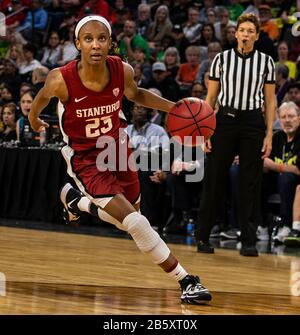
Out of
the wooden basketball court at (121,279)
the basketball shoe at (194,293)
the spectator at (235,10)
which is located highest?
the spectator at (235,10)

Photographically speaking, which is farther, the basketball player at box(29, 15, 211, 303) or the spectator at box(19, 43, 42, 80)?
the spectator at box(19, 43, 42, 80)

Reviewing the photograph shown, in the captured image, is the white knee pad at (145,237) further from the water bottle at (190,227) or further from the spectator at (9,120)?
the spectator at (9,120)

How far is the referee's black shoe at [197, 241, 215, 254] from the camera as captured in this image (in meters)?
8.34

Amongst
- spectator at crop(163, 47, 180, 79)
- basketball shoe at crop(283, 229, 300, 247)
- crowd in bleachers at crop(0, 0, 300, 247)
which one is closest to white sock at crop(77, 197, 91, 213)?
basketball shoe at crop(283, 229, 300, 247)

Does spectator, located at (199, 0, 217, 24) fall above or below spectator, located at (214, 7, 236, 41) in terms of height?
above

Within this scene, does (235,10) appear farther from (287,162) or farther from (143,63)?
(287,162)

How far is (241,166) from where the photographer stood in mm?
8391

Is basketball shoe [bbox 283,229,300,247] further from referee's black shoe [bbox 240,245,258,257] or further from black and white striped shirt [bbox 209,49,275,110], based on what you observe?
black and white striped shirt [bbox 209,49,275,110]

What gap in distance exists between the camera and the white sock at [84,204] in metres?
6.43

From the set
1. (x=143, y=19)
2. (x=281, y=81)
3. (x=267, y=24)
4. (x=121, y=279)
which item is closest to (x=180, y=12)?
(x=143, y=19)

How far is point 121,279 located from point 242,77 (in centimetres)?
279

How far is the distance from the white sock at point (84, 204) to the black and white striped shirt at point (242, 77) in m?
2.19

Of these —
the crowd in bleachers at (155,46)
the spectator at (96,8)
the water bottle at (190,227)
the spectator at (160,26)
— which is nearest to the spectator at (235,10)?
the crowd in bleachers at (155,46)

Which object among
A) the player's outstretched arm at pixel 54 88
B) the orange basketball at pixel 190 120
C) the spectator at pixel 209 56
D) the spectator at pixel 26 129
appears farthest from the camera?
the spectator at pixel 209 56
